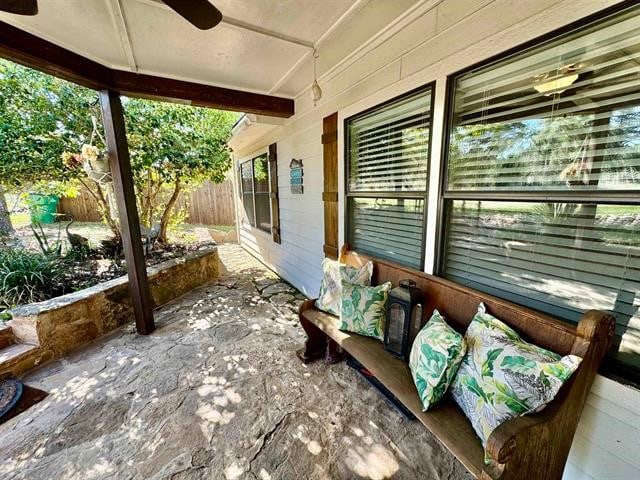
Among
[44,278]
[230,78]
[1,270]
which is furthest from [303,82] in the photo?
[1,270]

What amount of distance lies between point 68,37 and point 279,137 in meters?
2.35

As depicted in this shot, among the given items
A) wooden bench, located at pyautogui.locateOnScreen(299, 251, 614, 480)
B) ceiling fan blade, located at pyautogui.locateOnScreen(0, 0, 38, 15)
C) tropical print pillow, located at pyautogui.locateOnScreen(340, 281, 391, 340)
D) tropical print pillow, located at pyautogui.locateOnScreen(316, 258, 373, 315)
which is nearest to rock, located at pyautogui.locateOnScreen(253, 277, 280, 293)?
tropical print pillow, located at pyautogui.locateOnScreen(316, 258, 373, 315)

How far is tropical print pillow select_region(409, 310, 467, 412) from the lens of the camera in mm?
1204

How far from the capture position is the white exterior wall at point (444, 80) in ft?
3.48

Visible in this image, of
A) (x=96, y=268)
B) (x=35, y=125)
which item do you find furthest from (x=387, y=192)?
(x=35, y=125)

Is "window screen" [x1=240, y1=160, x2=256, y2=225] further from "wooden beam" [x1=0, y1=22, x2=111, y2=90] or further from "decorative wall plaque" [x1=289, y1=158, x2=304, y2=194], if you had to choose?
"wooden beam" [x1=0, y1=22, x2=111, y2=90]

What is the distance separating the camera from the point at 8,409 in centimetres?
174

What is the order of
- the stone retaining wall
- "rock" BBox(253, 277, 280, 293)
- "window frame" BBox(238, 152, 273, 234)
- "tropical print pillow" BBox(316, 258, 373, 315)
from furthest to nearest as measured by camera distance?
"window frame" BBox(238, 152, 273, 234)
"rock" BBox(253, 277, 280, 293)
the stone retaining wall
"tropical print pillow" BBox(316, 258, 373, 315)

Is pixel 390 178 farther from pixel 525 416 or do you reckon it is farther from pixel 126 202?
pixel 126 202

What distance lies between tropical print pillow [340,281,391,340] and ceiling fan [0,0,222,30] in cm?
169

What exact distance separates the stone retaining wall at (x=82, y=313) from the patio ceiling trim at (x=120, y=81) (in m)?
1.89

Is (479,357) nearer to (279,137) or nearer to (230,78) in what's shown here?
(230,78)

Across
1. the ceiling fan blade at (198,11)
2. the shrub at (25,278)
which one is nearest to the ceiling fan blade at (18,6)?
the ceiling fan blade at (198,11)

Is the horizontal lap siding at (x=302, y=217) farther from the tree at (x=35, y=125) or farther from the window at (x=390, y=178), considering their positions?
the tree at (x=35, y=125)
